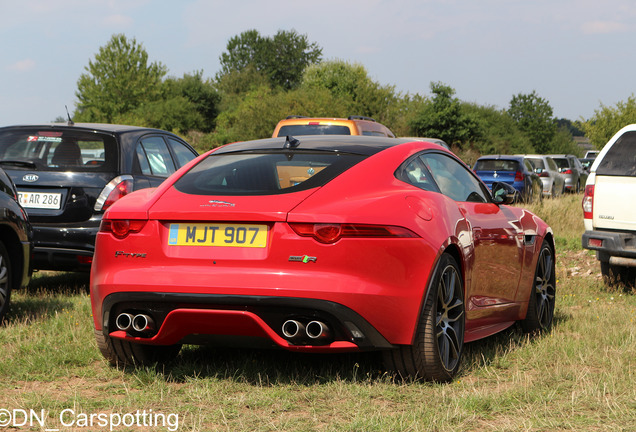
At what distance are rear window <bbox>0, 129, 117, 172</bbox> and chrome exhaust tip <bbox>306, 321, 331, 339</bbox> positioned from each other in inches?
177

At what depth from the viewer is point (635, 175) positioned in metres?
8.74

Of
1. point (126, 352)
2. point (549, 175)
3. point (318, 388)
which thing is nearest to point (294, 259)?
point (318, 388)

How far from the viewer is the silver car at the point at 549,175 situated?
30078mm

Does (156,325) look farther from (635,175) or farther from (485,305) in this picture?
(635,175)

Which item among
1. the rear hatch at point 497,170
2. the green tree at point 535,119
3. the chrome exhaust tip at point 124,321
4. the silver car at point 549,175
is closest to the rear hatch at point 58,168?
the chrome exhaust tip at point 124,321

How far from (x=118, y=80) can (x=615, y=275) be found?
75534mm

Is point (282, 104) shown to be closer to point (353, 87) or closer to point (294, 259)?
point (353, 87)

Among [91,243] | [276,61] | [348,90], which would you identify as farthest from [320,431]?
[276,61]

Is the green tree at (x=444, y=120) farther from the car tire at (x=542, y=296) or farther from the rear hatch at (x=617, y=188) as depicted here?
the car tire at (x=542, y=296)

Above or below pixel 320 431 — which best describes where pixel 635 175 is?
above

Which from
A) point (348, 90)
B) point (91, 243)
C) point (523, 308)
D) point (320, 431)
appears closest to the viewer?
point (320, 431)

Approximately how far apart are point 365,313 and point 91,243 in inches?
173

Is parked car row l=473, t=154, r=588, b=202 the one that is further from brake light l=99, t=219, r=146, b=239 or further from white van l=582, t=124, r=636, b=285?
brake light l=99, t=219, r=146, b=239

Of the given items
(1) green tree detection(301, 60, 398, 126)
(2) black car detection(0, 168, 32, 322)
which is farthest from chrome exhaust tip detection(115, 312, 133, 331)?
(1) green tree detection(301, 60, 398, 126)
